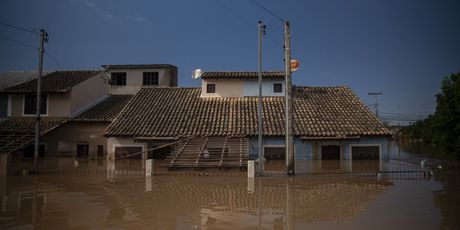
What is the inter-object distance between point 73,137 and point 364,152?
18.2m

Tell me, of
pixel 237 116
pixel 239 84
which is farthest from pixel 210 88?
pixel 237 116

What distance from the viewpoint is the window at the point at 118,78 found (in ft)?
103

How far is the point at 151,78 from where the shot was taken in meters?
31.7

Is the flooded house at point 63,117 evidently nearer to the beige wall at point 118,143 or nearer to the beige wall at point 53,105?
the beige wall at point 53,105

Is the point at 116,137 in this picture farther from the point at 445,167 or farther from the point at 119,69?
the point at 445,167

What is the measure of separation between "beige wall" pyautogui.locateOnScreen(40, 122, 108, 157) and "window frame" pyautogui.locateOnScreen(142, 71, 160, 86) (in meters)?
7.64

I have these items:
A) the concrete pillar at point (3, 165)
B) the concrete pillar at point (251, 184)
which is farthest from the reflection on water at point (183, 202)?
the concrete pillar at point (3, 165)

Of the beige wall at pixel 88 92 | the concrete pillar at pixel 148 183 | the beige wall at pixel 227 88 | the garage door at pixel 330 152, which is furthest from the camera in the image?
the beige wall at pixel 227 88

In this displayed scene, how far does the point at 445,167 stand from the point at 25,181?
17.8 metres

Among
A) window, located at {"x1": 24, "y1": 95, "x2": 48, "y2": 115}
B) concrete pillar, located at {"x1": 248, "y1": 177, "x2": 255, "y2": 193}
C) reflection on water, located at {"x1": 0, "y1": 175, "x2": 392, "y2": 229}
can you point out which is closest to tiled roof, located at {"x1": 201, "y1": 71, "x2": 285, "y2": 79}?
window, located at {"x1": 24, "y1": 95, "x2": 48, "y2": 115}

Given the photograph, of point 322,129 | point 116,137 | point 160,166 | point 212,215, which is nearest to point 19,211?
point 212,215

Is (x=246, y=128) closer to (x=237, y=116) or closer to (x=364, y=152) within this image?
(x=237, y=116)

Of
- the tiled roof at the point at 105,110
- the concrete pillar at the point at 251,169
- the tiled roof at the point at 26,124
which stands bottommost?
the concrete pillar at the point at 251,169

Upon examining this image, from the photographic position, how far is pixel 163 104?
84.9 feet
